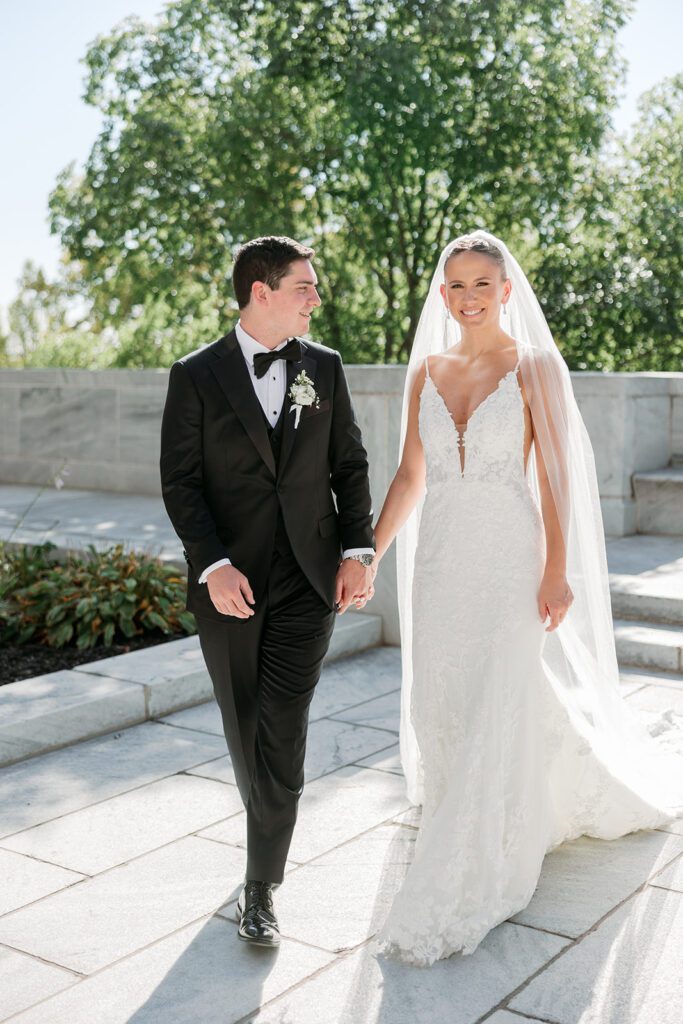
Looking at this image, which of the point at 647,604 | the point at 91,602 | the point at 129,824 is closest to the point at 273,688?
the point at 129,824

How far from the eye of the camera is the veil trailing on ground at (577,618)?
13.9ft

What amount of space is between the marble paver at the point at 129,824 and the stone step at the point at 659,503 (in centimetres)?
581

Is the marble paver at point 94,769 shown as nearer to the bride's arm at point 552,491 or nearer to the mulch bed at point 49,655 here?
the mulch bed at point 49,655

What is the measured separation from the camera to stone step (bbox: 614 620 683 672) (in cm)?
667

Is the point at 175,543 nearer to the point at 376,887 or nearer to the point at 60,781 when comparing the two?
the point at 60,781

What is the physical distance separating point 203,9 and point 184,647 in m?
13.2

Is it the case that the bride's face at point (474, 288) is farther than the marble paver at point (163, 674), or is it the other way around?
the marble paver at point (163, 674)

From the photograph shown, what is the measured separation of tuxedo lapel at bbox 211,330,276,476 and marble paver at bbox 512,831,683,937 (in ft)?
5.54


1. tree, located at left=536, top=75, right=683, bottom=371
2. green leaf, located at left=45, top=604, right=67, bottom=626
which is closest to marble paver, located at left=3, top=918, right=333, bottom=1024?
green leaf, located at left=45, top=604, right=67, bottom=626

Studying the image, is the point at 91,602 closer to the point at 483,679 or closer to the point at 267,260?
the point at 483,679

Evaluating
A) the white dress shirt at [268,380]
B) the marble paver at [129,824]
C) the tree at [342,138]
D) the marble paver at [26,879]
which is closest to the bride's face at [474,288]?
the white dress shirt at [268,380]

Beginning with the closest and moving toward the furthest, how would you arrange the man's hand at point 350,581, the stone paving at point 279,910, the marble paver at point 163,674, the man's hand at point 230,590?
the stone paving at point 279,910
the man's hand at point 230,590
the man's hand at point 350,581
the marble paver at point 163,674

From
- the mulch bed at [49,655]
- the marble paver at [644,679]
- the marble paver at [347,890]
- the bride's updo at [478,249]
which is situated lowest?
the marble paver at [347,890]

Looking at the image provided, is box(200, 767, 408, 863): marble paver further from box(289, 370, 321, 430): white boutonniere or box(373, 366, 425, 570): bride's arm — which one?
box(289, 370, 321, 430): white boutonniere
